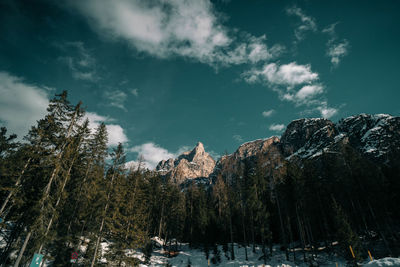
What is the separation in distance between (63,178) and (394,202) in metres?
45.0

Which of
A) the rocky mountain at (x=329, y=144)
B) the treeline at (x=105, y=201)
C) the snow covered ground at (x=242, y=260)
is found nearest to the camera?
the treeline at (x=105, y=201)

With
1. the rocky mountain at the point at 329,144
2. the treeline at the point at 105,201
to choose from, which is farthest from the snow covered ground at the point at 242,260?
the rocky mountain at the point at 329,144

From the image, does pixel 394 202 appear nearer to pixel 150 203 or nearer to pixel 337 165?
pixel 337 165

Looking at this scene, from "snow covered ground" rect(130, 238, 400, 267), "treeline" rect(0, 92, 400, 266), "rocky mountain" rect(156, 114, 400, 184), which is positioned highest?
"rocky mountain" rect(156, 114, 400, 184)

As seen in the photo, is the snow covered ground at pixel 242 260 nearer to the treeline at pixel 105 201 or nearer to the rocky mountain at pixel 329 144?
the treeline at pixel 105 201

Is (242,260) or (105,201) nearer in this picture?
(105,201)

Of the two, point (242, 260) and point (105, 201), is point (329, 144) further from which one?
point (105, 201)

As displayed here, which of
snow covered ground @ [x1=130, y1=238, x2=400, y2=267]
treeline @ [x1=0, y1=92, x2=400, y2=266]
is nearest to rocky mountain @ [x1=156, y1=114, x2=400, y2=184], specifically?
treeline @ [x1=0, y1=92, x2=400, y2=266]

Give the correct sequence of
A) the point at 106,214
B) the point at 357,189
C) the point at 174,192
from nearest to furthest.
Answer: the point at 106,214 < the point at 357,189 < the point at 174,192

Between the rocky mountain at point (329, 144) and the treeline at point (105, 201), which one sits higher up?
the rocky mountain at point (329, 144)

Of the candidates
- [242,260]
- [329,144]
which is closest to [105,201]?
[242,260]

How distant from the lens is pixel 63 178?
17.6 metres

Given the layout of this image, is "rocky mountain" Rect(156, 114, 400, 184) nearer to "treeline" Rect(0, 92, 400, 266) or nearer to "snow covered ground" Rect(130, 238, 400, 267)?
"treeline" Rect(0, 92, 400, 266)

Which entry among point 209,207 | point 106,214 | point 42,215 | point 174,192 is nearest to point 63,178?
point 42,215
